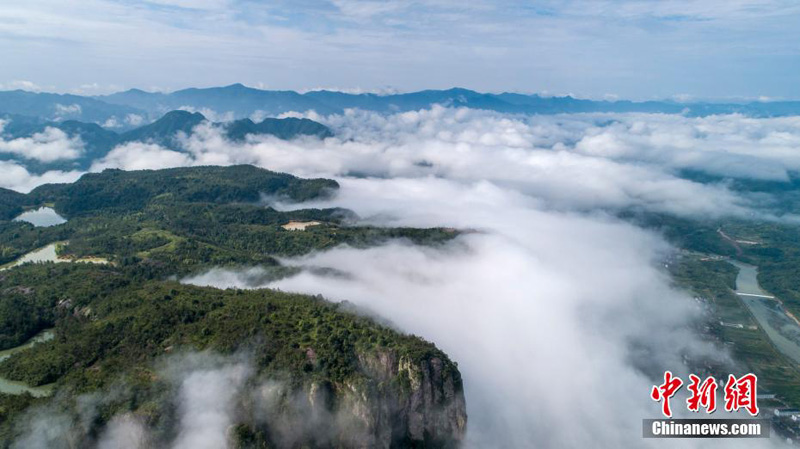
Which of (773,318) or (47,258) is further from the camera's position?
(773,318)

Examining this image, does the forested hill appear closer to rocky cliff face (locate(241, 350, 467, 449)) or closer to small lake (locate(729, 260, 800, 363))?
rocky cliff face (locate(241, 350, 467, 449))

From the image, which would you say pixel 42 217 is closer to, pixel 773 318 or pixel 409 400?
pixel 409 400

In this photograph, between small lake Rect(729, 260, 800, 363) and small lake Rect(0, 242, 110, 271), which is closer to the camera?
small lake Rect(0, 242, 110, 271)

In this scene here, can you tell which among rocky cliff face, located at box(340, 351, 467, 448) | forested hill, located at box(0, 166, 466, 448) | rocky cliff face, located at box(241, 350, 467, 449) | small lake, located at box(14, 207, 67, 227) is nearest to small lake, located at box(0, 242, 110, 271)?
forested hill, located at box(0, 166, 466, 448)

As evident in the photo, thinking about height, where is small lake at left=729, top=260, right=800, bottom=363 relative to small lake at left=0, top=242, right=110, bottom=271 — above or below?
below

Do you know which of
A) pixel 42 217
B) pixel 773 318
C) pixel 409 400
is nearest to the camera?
pixel 409 400

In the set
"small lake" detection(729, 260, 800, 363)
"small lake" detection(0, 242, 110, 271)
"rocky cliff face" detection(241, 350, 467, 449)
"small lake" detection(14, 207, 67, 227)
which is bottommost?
"small lake" detection(729, 260, 800, 363)

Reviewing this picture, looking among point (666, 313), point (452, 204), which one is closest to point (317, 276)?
point (666, 313)

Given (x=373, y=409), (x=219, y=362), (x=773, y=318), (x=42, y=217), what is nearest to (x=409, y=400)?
(x=373, y=409)
